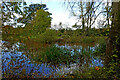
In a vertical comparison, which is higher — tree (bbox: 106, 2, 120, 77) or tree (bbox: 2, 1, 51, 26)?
tree (bbox: 2, 1, 51, 26)

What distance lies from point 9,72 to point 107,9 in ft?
9.11

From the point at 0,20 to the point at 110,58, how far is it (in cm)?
229

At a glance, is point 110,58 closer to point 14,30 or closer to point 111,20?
point 111,20

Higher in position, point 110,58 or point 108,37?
point 108,37

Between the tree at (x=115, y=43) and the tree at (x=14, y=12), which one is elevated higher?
the tree at (x=14, y=12)

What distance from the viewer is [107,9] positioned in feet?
7.80

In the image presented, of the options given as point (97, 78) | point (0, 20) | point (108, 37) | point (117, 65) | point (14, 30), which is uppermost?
point (0, 20)

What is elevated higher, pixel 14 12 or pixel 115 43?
pixel 14 12

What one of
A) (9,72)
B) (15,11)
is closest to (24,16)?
(15,11)

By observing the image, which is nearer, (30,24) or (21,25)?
(21,25)

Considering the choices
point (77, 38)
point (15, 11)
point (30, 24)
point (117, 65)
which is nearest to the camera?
point (117, 65)

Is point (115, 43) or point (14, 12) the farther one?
point (14, 12)

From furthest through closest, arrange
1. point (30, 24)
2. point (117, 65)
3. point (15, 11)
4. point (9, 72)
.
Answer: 1. point (9, 72)
2. point (30, 24)
3. point (15, 11)
4. point (117, 65)

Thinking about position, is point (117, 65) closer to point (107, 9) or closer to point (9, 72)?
point (107, 9)
